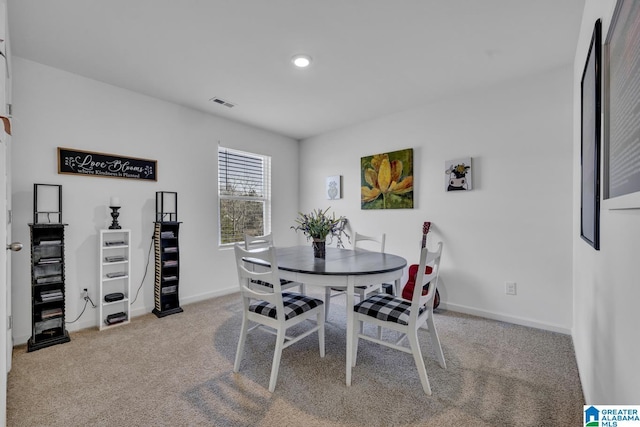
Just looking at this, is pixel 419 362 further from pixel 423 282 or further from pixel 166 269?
pixel 166 269

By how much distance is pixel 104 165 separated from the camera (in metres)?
2.96

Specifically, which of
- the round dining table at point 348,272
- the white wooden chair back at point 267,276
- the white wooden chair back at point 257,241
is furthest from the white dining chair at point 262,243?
the white wooden chair back at point 267,276

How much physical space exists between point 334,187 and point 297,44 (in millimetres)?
2416

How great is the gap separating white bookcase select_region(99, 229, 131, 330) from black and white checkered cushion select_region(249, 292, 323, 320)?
1.70 metres

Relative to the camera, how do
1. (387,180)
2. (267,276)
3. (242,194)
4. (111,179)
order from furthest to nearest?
(242,194), (387,180), (111,179), (267,276)

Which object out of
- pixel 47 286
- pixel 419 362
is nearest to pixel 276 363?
pixel 419 362

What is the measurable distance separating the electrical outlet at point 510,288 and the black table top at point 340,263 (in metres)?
1.38

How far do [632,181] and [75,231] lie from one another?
3.74 m

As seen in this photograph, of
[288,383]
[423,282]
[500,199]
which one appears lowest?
[288,383]

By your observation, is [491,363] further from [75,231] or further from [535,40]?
[75,231]

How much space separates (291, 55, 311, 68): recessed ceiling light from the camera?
8.13 ft

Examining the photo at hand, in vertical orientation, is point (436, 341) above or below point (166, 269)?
below

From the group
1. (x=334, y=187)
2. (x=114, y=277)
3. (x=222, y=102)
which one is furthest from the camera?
(x=334, y=187)

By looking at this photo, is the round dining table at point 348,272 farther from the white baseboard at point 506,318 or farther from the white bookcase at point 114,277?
the white bookcase at point 114,277
